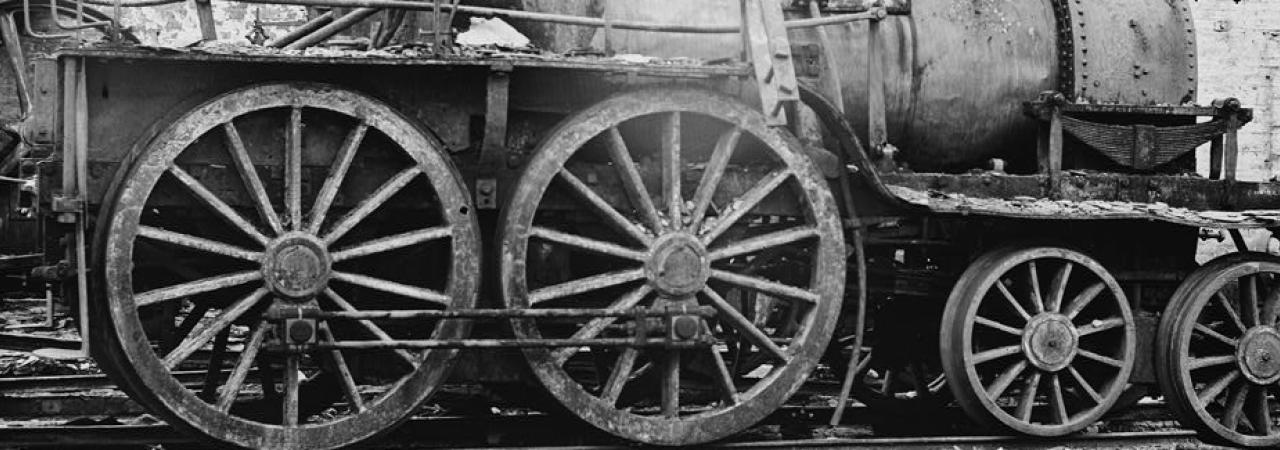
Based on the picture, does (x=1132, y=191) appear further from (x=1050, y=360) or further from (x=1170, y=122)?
(x=1050, y=360)

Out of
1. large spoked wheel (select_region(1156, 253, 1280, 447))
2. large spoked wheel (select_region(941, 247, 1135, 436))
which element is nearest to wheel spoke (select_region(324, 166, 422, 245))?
large spoked wheel (select_region(941, 247, 1135, 436))

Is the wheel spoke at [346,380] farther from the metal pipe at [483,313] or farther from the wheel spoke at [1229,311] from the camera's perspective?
the wheel spoke at [1229,311]

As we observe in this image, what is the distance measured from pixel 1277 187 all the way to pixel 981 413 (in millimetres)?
2397

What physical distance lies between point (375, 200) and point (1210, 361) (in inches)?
179

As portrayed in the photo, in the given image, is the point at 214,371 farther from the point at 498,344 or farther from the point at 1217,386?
the point at 1217,386

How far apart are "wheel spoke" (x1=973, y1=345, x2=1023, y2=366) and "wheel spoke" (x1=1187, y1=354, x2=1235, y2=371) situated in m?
0.99

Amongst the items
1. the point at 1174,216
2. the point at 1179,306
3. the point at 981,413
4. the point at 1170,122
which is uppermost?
the point at 1170,122

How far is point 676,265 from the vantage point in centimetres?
664

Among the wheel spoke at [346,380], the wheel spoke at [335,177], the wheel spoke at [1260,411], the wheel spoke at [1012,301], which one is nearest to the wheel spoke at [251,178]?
the wheel spoke at [335,177]

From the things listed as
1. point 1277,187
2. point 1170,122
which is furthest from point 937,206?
point 1277,187

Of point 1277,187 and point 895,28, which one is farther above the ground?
point 895,28

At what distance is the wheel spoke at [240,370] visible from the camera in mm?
6133

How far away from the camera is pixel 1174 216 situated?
739 cm

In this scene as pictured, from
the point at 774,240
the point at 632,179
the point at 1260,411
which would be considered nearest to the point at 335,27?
the point at 632,179
